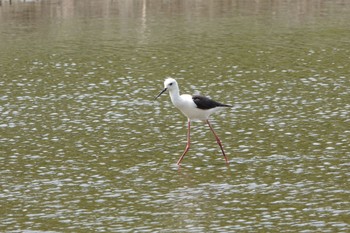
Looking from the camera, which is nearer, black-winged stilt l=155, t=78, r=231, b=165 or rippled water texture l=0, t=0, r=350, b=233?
rippled water texture l=0, t=0, r=350, b=233

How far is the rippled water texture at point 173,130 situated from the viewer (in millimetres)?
21047

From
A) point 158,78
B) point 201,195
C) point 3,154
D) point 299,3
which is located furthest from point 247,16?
point 201,195

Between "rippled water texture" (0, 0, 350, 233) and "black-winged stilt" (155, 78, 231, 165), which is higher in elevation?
"black-winged stilt" (155, 78, 231, 165)

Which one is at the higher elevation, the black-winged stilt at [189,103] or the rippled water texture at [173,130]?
the black-winged stilt at [189,103]

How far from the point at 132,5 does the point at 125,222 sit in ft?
180

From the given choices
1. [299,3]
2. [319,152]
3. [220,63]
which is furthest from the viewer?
[299,3]

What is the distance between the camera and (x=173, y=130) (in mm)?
30609

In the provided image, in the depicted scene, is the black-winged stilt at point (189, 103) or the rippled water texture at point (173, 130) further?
the black-winged stilt at point (189, 103)

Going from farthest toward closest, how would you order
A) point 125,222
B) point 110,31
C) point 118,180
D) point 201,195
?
1. point 110,31
2. point 118,180
3. point 201,195
4. point 125,222

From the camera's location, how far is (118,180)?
24.1m

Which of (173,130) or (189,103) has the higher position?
(189,103)

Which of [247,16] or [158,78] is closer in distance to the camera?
[158,78]

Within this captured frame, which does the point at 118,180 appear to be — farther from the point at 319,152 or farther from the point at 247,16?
the point at 247,16

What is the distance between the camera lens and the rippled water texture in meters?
21.0
